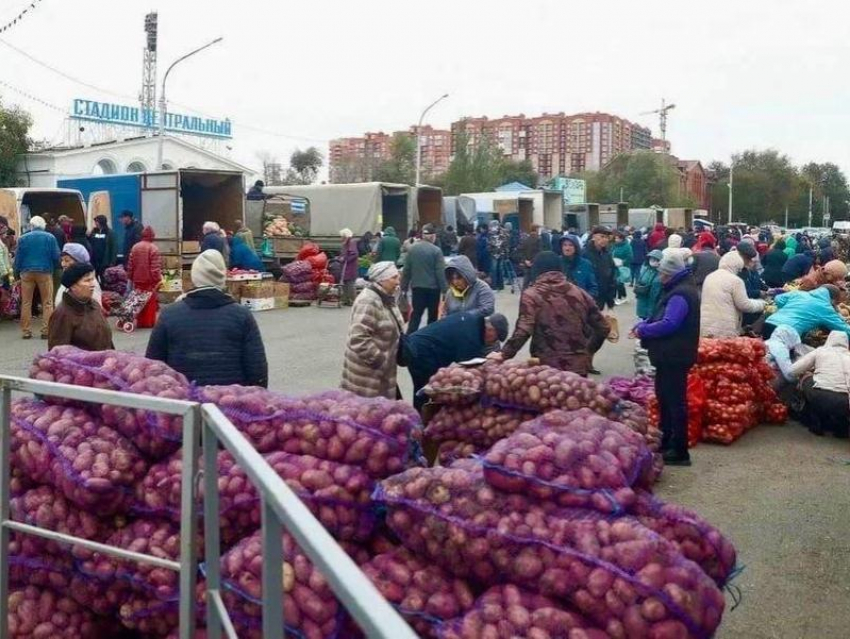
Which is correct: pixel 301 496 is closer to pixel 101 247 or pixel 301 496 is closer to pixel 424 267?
pixel 424 267

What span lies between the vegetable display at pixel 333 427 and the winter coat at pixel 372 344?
2.97 meters

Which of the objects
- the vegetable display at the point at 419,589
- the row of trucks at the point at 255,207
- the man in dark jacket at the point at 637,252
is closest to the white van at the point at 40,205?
the row of trucks at the point at 255,207

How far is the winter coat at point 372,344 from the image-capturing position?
6.56 meters

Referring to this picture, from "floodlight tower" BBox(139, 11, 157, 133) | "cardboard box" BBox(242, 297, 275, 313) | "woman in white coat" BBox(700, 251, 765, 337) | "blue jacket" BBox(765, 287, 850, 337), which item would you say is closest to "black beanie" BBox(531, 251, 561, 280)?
"woman in white coat" BBox(700, 251, 765, 337)

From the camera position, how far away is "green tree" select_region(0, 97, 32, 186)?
4049 cm

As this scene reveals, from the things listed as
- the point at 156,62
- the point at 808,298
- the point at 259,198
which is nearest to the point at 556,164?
the point at 156,62

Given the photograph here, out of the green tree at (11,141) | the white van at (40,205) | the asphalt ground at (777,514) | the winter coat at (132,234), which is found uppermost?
the green tree at (11,141)

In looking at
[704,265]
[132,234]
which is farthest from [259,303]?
[704,265]

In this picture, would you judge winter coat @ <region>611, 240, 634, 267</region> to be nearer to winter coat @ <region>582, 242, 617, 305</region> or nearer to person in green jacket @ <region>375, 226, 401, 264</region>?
person in green jacket @ <region>375, 226, 401, 264</region>

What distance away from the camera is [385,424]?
334 cm

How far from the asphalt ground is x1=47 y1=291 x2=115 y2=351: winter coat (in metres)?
3.90

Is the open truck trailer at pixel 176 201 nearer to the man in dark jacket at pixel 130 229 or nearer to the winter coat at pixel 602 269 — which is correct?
the man in dark jacket at pixel 130 229

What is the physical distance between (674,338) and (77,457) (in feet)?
16.3

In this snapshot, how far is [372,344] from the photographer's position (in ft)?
21.5
